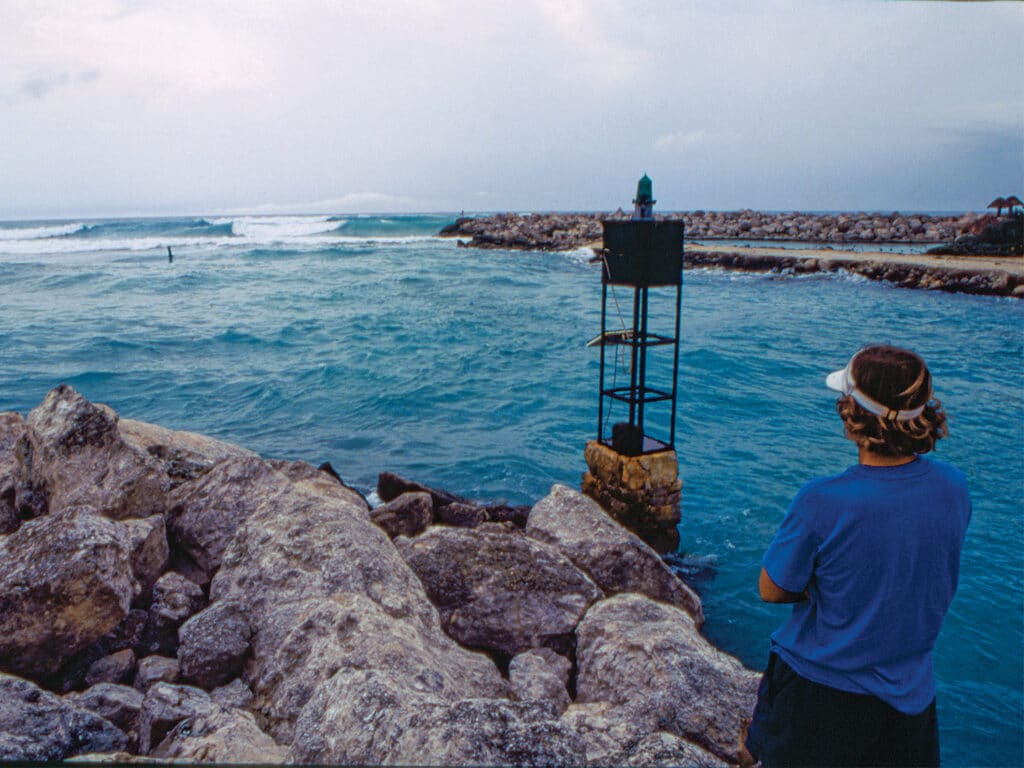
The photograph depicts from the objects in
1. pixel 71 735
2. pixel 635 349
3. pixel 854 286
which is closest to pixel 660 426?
pixel 635 349

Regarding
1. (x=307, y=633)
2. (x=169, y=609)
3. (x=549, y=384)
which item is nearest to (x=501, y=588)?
(x=307, y=633)

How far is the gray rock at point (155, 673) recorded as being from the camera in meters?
3.52

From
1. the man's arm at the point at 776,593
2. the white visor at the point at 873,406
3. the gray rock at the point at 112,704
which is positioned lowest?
the gray rock at the point at 112,704

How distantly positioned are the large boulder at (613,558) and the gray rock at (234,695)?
2.51 meters

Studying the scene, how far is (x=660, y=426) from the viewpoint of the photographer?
12.1m

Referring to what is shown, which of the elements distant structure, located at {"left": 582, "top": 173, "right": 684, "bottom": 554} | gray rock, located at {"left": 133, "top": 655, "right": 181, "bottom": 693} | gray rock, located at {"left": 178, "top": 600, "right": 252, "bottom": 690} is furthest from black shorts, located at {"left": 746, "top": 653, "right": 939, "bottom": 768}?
distant structure, located at {"left": 582, "top": 173, "right": 684, "bottom": 554}

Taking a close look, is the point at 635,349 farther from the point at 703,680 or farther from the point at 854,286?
the point at 854,286

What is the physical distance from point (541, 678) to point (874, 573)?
7.75 feet

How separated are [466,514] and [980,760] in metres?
4.31

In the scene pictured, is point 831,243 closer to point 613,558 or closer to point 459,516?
point 459,516

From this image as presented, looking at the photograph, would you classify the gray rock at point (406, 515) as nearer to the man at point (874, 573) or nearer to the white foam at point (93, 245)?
the man at point (874, 573)

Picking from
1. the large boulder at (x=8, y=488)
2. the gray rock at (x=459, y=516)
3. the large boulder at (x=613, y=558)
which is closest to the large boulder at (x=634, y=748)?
the large boulder at (x=613, y=558)

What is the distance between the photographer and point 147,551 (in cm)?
433

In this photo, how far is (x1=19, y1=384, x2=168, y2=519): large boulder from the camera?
4.80m
